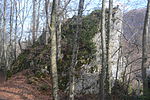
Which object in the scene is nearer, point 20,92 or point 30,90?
point 20,92

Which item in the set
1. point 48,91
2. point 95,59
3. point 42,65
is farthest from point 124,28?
point 48,91

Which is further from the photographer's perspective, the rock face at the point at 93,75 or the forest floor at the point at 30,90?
the rock face at the point at 93,75

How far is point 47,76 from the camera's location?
14.1 meters

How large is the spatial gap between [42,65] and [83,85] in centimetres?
340

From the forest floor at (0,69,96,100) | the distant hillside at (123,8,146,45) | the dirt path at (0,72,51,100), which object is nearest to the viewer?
the dirt path at (0,72,51,100)

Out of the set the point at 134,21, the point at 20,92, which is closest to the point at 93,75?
the point at 20,92

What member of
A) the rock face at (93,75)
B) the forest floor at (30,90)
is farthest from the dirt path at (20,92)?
the rock face at (93,75)

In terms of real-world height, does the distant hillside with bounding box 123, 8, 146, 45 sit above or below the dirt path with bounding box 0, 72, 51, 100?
above

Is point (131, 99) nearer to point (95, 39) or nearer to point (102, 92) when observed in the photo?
point (102, 92)

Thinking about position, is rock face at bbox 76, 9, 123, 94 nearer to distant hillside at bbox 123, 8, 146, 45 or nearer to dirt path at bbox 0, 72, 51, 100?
dirt path at bbox 0, 72, 51, 100

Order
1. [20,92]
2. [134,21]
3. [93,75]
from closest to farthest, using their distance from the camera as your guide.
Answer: [20,92] < [93,75] < [134,21]

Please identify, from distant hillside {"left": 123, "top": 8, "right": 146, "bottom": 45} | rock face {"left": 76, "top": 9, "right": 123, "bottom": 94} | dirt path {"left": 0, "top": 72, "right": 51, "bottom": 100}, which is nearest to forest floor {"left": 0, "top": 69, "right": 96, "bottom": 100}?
dirt path {"left": 0, "top": 72, "right": 51, "bottom": 100}

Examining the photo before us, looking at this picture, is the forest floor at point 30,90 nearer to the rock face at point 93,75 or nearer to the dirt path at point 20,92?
the dirt path at point 20,92

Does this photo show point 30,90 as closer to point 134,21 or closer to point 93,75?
point 93,75
